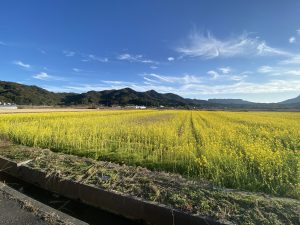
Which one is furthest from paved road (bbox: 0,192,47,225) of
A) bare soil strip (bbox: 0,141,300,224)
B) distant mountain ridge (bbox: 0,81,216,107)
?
distant mountain ridge (bbox: 0,81,216,107)

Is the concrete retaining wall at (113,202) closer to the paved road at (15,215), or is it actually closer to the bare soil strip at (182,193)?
the bare soil strip at (182,193)

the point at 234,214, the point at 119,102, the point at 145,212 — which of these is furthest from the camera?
the point at 119,102

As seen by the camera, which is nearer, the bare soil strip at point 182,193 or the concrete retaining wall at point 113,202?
the bare soil strip at point 182,193

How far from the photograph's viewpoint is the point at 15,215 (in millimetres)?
3570

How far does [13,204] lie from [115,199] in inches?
61.1

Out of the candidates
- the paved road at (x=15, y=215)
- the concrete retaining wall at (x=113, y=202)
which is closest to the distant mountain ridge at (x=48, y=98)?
the concrete retaining wall at (x=113, y=202)

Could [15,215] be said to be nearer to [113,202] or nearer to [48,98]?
[113,202]

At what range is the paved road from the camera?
3377 mm

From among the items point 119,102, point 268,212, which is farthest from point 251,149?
point 119,102

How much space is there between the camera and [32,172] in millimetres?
5555

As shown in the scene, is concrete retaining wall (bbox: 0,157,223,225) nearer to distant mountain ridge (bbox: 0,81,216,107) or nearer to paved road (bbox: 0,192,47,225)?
paved road (bbox: 0,192,47,225)

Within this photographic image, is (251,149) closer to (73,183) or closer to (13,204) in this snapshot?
(73,183)

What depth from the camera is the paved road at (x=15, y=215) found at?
11.1 ft

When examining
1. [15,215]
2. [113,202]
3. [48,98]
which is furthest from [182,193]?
[48,98]
